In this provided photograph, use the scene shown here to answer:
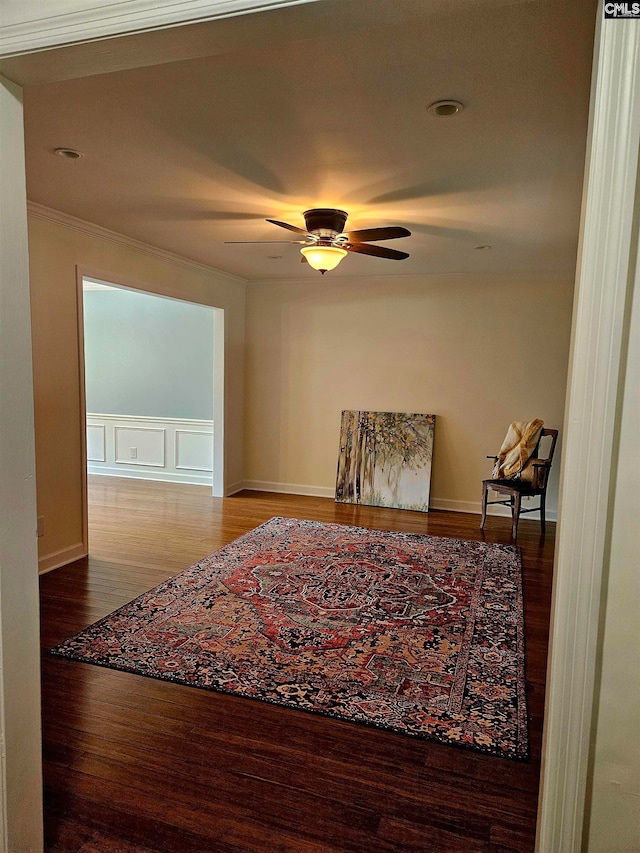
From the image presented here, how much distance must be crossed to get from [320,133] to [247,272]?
12.3ft

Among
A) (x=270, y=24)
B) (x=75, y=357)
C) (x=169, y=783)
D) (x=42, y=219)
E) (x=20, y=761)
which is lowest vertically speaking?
(x=169, y=783)

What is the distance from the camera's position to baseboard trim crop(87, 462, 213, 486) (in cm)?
721

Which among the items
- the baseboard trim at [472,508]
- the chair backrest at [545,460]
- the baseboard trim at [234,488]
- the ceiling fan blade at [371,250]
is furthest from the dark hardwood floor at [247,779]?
the baseboard trim at [234,488]

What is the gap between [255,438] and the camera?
6.91m

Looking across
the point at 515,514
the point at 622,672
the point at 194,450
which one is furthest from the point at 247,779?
the point at 194,450

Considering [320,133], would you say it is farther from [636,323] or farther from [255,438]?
[255,438]

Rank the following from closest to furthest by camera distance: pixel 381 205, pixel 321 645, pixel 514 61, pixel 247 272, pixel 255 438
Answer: pixel 514 61 < pixel 321 645 < pixel 381 205 < pixel 247 272 < pixel 255 438

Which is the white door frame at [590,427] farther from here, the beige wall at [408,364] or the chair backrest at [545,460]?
the beige wall at [408,364]

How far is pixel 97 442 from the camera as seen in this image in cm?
769

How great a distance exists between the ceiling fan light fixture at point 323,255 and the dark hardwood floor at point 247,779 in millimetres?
2671

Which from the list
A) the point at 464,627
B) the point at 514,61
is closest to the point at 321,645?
the point at 464,627

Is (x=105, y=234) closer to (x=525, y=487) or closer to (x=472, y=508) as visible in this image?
(x=525, y=487)

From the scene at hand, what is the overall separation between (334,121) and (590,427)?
1952 millimetres

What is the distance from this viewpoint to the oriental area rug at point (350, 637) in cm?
249
